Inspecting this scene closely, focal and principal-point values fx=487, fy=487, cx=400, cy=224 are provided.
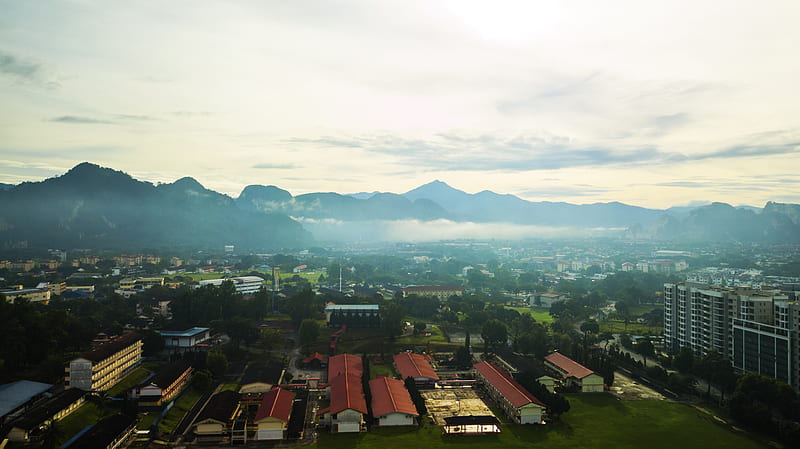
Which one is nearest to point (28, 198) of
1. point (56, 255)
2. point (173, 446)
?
point (56, 255)

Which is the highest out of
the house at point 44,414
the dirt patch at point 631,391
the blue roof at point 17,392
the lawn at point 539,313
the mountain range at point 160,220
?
the mountain range at point 160,220

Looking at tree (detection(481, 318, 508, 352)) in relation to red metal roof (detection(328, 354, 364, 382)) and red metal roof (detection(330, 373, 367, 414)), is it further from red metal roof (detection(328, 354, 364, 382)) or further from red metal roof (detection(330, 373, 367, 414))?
red metal roof (detection(330, 373, 367, 414))

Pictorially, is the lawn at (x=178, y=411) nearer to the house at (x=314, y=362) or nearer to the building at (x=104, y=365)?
the building at (x=104, y=365)

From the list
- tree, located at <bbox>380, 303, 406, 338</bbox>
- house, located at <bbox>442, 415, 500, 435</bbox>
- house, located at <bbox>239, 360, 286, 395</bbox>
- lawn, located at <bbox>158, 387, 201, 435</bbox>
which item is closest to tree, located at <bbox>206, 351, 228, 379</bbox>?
house, located at <bbox>239, 360, 286, 395</bbox>

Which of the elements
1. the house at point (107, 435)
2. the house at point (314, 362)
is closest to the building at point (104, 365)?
the house at point (107, 435)

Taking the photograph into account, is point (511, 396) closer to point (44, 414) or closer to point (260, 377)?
point (260, 377)

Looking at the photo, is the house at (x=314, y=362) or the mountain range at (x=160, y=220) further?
the mountain range at (x=160, y=220)

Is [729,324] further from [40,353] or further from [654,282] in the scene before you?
[654,282]
